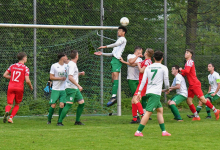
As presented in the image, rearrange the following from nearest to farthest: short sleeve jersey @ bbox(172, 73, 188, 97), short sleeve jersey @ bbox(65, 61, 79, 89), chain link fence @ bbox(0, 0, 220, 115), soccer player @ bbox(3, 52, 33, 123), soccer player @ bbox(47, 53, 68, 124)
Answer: short sleeve jersey @ bbox(65, 61, 79, 89) < soccer player @ bbox(47, 53, 68, 124) < soccer player @ bbox(3, 52, 33, 123) < short sleeve jersey @ bbox(172, 73, 188, 97) < chain link fence @ bbox(0, 0, 220, 115)

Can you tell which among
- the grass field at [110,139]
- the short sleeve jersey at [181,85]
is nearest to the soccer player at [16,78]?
the grass field at [110,139]

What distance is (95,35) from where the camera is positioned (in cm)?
1247

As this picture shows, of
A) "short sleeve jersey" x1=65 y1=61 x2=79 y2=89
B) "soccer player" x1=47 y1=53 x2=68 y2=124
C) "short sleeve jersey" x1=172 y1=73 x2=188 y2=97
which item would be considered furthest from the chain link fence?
"short sleeve jersey" x1=172 y1=73 x2=188 y2=97

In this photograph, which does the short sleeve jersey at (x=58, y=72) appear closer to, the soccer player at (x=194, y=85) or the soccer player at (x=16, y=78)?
the soccer player at (x=16, y=78)

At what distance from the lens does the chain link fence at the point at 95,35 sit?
1206cm

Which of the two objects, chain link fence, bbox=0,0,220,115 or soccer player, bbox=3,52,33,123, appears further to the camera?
chain link fence, bbox=0,0,220,115

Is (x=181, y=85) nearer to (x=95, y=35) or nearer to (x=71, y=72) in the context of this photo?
(x=71, y=72)

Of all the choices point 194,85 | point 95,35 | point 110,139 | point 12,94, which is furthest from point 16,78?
point 194,85

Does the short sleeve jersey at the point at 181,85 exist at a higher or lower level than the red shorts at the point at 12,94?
higher

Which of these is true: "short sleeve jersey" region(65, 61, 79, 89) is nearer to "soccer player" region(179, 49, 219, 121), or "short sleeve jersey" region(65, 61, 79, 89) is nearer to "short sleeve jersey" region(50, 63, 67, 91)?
"short sleeve jersey" region(50, 63, 67, 91)

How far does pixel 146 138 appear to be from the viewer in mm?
6727

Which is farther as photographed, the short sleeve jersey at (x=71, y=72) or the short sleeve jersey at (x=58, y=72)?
the short sleeve jersey at (x=58, y=72)

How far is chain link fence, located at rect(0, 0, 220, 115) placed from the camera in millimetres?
12062

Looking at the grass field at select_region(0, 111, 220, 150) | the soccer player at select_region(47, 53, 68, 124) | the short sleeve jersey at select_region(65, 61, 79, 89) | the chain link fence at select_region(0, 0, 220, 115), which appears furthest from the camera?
the chain link fence at select_region(0, 0, 220, 115)
